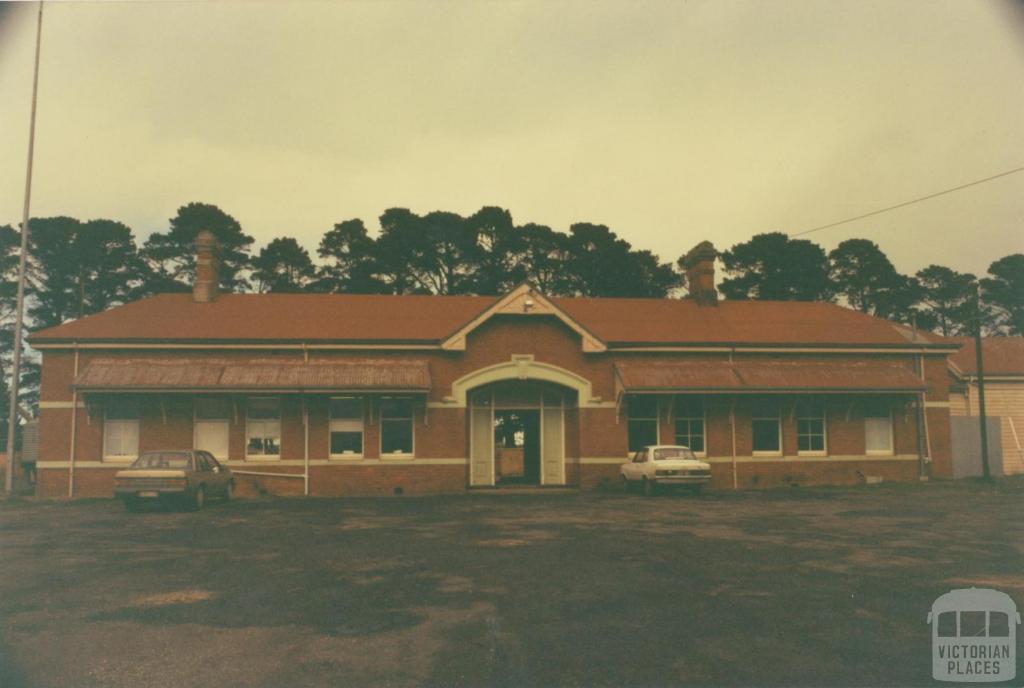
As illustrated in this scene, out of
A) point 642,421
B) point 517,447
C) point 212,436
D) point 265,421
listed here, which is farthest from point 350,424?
point 642,421

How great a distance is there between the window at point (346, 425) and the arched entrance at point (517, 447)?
142 inches

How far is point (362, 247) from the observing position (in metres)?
57.4

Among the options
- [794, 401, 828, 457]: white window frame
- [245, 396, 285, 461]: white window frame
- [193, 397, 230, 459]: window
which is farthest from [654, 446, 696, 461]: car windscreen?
[193, 397, 230, 459]: window

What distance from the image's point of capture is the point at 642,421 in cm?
2653

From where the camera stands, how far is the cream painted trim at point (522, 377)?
997 inches

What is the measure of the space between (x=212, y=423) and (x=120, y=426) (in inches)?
106

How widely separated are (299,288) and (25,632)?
51278 millimetres

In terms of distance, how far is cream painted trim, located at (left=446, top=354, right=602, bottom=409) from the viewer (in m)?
25.3

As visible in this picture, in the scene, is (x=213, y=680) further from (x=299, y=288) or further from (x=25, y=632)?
(x=299, y=288)

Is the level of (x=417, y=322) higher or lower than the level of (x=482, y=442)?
higher

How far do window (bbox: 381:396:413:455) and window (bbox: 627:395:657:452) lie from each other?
23.8ft

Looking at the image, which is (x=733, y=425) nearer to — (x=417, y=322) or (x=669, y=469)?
(x=669, y=469)

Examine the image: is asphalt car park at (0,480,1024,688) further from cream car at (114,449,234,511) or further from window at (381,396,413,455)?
window at (381,396,413,455)

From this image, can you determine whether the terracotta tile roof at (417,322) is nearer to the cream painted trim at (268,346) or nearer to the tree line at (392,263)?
the cream painted trim at (268,346)
